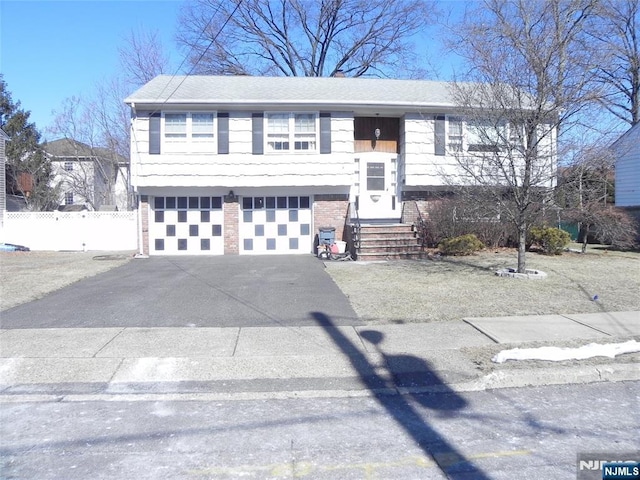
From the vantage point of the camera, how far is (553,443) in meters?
4.18

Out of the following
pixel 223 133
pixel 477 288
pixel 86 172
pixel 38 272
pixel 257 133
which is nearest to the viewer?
pixel 477 288

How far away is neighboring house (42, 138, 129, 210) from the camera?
113ft

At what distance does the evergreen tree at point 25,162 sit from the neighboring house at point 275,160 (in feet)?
56.5

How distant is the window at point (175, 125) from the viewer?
17.5m

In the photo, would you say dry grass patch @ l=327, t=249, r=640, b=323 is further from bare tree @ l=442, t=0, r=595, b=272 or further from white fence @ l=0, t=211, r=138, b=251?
white fence @ l=0, t=211, r=138, b=251

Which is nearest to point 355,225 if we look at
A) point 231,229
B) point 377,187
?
point 377,187

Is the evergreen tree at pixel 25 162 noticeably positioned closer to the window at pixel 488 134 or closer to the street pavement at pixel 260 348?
the street pavement at pixel 260 348

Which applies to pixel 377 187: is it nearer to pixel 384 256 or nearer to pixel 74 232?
pixel 384 256

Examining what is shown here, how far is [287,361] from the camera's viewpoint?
625cm

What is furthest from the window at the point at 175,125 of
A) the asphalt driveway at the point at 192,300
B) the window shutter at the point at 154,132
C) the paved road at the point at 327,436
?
the paved road at the point at 327,436

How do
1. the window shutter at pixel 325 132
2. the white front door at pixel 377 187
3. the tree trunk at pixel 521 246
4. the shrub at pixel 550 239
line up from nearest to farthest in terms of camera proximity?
1. the tree trunk at pixel 521 246
2. the shrub at pixel 550 239
3. the window shutter at pixel 325 132
4. the white front door at pixel 377 187

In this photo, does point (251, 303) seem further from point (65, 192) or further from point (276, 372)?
point (65, 192)

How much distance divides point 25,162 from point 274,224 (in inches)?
843

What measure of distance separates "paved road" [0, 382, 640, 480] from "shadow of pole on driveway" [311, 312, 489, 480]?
0.05 feet
